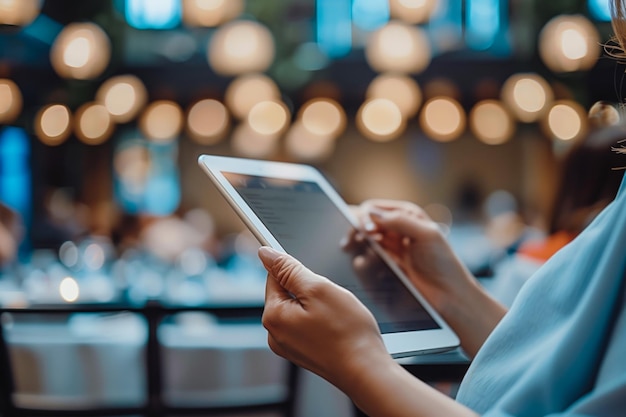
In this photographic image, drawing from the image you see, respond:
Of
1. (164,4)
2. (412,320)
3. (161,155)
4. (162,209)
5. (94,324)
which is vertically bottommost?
(162,209)

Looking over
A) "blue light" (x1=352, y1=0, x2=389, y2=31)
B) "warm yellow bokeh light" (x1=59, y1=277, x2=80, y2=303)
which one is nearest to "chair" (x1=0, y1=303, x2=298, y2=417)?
"warm yellow bokeh light" (x1=59, y1=277, x2=80, y2=303)

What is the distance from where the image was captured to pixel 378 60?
213 inches

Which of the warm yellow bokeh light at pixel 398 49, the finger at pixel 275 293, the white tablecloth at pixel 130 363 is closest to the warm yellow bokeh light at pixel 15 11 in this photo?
the white tablecloth at pixel 130 363

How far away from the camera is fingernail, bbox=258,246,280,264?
805mm

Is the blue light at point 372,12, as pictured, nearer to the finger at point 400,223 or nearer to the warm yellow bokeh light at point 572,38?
the warm yellow bokeh light at point 572,38

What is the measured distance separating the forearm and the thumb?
0.11 metres

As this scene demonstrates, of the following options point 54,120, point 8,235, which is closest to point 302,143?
point 54,120

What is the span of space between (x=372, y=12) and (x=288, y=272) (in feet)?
23.4

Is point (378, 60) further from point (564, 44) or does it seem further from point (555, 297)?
point (555, 297)

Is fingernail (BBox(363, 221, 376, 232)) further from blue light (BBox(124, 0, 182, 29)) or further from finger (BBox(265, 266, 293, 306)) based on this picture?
blue light (BBox(124, 0, 182, 29))

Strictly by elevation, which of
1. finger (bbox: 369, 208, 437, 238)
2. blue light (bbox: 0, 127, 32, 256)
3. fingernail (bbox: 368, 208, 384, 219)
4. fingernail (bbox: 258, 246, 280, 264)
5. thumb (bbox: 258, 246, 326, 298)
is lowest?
blue light (bbox: 0, 127, 32, 256)

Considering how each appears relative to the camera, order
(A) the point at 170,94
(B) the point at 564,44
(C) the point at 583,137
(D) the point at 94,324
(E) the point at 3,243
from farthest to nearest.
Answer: (A) the point at 170,94 < (B) the point at 564,44 < (E) the point at 3,243 < (D) the point at 94,324 < (C) the point at 583,137

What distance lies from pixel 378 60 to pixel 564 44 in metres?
1.41

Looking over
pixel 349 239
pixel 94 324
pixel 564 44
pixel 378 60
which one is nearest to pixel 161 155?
pixel 378 60
